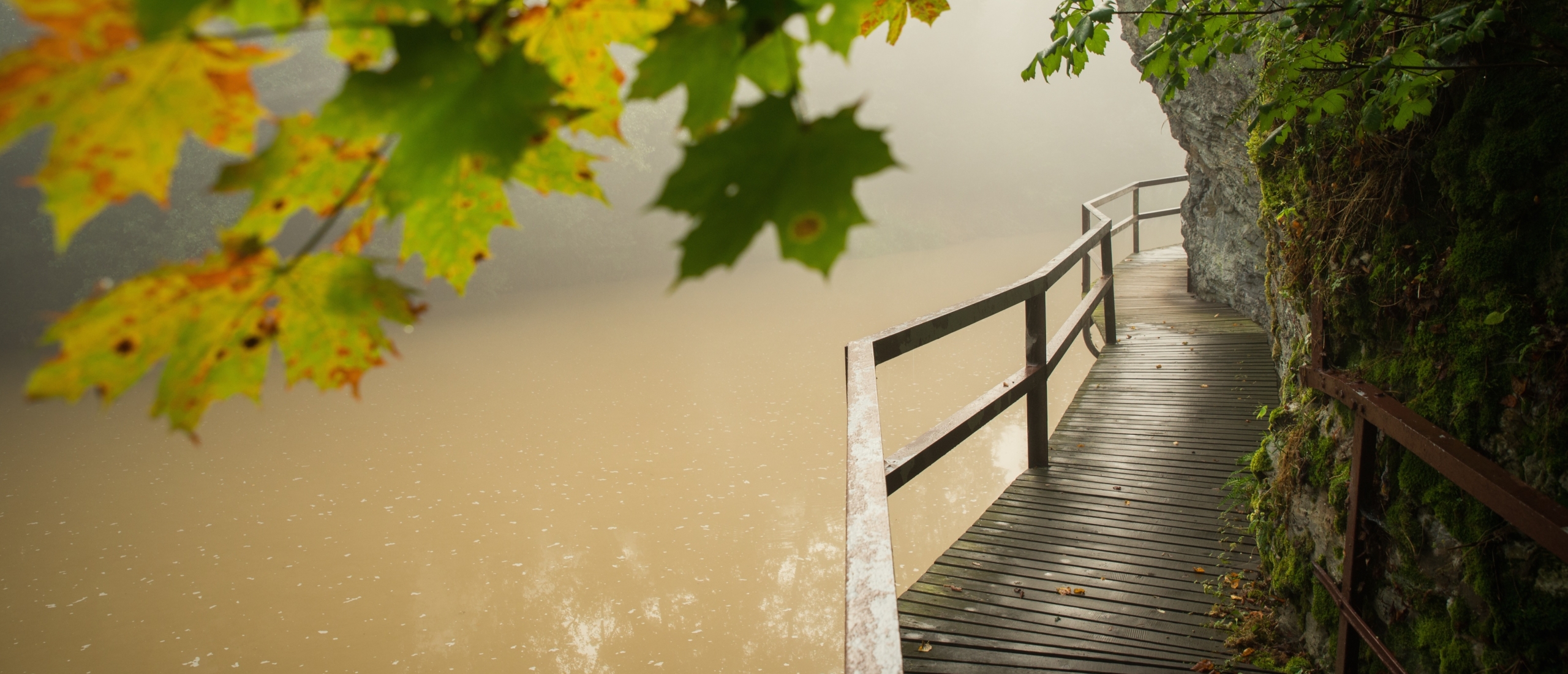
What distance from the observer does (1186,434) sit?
3725 mm

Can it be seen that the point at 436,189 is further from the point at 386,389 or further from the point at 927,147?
the point at 927,147

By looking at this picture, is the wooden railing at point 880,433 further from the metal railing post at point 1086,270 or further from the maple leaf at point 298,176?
the metal railing post at point 1086,270

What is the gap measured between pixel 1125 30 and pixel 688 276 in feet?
25.8

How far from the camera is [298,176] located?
410 mm

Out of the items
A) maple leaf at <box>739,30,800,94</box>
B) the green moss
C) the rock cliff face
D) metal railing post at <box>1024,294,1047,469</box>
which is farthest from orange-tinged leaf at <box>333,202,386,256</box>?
the rock cliff face

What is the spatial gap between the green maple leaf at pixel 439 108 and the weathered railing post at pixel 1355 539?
1.97 metres

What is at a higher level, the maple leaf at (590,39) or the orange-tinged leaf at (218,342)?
the maple leaf at (590,39)

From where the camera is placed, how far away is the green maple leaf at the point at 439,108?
0.34 meters

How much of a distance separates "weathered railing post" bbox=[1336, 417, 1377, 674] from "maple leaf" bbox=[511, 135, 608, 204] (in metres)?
1.88

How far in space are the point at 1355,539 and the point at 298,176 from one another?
7.08 feet

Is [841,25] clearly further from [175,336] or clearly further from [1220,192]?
[1220,192]

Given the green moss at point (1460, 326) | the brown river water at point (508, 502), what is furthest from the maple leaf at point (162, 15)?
the brown river water at point (508, 502)

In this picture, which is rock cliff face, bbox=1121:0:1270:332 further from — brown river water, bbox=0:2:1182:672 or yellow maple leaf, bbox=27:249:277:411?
yellow maple leaf, bbox=27:249:277:411

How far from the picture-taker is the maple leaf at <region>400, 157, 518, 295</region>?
1.51ft
